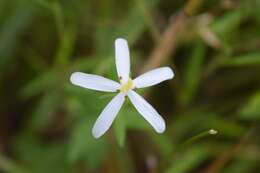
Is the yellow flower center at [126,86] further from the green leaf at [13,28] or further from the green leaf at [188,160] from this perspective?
the green leaf at [13,28]

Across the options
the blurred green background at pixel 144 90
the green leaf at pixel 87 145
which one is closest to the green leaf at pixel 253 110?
the blurred green background at pixel 144 90

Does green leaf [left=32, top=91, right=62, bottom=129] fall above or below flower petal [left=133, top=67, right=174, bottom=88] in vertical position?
above

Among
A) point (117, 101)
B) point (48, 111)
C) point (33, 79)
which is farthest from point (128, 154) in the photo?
point (117, 101)

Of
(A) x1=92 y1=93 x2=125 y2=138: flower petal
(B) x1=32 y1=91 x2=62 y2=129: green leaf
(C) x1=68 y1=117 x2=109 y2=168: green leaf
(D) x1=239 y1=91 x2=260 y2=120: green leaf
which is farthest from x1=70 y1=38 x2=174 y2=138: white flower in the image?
(B) x1=32 y1=91 x2=62 y2=129: green leaf

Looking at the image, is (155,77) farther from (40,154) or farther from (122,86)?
(40,154)

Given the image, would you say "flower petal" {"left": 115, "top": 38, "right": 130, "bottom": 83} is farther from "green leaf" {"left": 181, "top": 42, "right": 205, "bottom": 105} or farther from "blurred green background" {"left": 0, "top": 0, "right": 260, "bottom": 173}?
"green leaf" {"left": 181, "top": 42, "right": 205, "bottom": 105}

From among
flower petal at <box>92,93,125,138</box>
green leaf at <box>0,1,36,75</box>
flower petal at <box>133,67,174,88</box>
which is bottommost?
flower petal at <box>92,93,125,138</box>

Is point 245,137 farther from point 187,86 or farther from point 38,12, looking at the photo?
point 38,12

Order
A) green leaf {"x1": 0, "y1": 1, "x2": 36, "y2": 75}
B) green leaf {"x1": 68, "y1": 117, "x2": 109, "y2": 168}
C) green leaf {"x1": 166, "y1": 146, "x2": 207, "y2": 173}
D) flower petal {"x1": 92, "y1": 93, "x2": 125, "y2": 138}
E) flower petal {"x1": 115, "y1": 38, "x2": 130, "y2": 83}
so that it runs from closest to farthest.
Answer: flower petal {"x1": 92, "y1": 93, "x2": 125, "y2": 138} → flower petal {"x1": 115, "y1": 38, "x2": 130, "y2": 83} → green leaf {"x1": 68, "y1": 117, "x2": 109, "y2": 168} → green leaf {"x1": 166, "y1": 146, "x2": 207, "y2": 173} → green leaf {"x1": 0, "y1": 1, "x2": 36, "y2": 75}

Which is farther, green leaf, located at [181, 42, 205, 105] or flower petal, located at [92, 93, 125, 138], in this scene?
green leaf, located at [181, 42, 205, 105]
